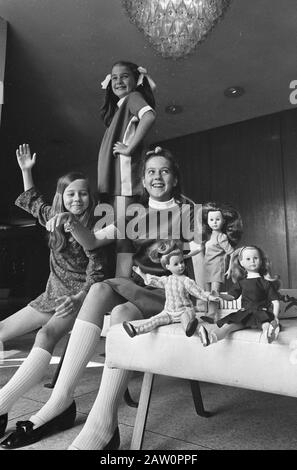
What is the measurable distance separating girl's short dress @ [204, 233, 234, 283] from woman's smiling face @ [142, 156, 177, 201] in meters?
0.35

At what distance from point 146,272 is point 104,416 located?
0.38 metres

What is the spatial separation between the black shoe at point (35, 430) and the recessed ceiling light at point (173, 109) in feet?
11.0

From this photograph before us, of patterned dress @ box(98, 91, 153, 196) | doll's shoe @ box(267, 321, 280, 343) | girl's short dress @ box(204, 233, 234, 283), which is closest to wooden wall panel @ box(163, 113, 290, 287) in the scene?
girl's short dress @ box(204, 233, 234, 283)

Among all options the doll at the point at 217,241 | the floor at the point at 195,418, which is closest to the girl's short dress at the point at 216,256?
the doll at the point at 217,241

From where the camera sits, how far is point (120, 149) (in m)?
1.20

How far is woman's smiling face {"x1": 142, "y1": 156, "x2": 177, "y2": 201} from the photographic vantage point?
3.79ft

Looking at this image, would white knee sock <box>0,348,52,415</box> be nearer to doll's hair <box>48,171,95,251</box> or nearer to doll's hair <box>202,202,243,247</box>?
doll's hair <box>48,171,95,251</box>

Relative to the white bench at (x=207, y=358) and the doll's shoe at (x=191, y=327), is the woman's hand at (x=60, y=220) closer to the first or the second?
the white bench at (x=207, y=358)

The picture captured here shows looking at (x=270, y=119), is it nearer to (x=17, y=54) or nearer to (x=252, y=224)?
(x=252, y=224)

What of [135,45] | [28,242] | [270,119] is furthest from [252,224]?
[28,242]

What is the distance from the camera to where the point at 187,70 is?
129 inches

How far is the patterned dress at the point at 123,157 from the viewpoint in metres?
1.22

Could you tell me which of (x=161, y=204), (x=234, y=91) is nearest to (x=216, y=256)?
(x=161, y=204)

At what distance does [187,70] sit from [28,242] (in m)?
3.72
